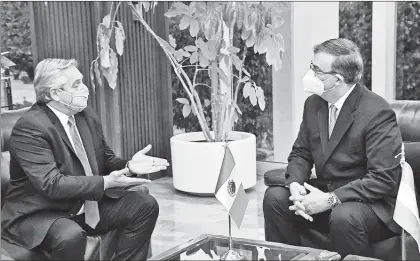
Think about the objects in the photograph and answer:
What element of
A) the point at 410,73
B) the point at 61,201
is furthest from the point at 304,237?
the point at 410,73

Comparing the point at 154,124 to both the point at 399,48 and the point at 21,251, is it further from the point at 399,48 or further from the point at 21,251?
the point at 21,251

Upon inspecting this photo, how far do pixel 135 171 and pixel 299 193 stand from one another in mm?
787

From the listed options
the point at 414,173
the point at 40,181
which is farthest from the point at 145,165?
the point at 414,173

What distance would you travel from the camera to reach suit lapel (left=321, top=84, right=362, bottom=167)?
2.42 metres

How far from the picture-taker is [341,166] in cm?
246

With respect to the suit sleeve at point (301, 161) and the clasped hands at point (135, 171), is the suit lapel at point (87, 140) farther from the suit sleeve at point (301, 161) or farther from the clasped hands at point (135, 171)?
the suit sleeve at point (301, 161)

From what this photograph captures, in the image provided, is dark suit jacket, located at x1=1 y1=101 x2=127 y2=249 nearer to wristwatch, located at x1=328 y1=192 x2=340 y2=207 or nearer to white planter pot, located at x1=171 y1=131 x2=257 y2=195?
wristwatch, located at x1=328 y1=192 x2=340 y2=207

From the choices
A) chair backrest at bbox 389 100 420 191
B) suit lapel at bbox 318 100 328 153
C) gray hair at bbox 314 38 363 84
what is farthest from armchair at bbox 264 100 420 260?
gray hair at bbox 314 38 363 84

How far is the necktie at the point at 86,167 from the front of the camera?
2.45 m

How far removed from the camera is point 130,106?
4848 mm

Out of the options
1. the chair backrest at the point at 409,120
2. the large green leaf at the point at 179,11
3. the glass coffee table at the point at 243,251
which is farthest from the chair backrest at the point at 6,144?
the chair backrest at the point at 409,120

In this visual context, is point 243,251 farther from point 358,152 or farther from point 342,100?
point 342,100

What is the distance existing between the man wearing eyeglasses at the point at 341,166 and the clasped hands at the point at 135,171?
577 millimetres

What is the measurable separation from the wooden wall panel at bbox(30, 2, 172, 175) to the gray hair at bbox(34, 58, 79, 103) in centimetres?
166
